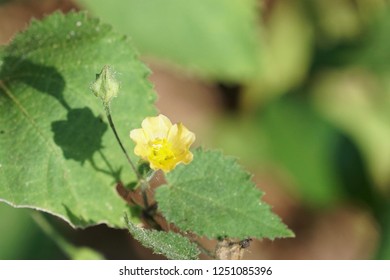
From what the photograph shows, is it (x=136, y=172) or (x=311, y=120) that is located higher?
(x=311, y=120)

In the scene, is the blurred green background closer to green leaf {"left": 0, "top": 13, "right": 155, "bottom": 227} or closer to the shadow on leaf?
green leaf {"left": 0, "top": 13, "right": 155, "bottom": 227}

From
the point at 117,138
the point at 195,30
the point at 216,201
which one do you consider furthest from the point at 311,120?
the point at 117,138

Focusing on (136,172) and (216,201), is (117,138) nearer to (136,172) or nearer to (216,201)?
(136,172)

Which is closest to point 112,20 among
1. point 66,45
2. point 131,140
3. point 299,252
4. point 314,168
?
point 66,45

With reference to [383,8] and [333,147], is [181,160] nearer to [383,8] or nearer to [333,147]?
[333,147]

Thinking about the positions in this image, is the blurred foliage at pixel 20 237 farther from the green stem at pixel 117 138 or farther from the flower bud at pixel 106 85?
A: the flower bud at pixel 106 85

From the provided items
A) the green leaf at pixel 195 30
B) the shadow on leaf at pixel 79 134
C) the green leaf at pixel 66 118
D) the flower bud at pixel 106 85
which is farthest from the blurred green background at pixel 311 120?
the flower bud at pixel 106 85
